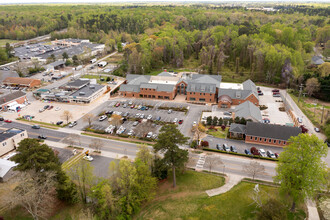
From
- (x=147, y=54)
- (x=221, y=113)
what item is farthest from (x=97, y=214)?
(x=147, y=54)

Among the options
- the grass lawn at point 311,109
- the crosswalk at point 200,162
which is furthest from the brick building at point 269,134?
the grass lawn at point 311,109

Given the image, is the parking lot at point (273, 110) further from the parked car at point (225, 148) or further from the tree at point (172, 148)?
the tree at point (172, 148)

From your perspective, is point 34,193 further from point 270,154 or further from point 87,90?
point 87,90

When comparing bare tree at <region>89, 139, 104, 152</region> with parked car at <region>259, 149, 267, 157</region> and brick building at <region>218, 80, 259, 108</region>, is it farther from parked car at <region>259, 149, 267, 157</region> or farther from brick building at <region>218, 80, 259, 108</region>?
brick building at <region>218, 80, 259, 108</region>

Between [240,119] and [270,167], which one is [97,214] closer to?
[270,167]

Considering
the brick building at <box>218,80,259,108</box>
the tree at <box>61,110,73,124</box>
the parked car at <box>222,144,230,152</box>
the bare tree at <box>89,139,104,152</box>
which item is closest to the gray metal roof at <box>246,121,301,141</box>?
the parked car at <box>222,144,230,152</box>

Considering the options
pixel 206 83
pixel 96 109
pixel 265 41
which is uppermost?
pixel 265 41
